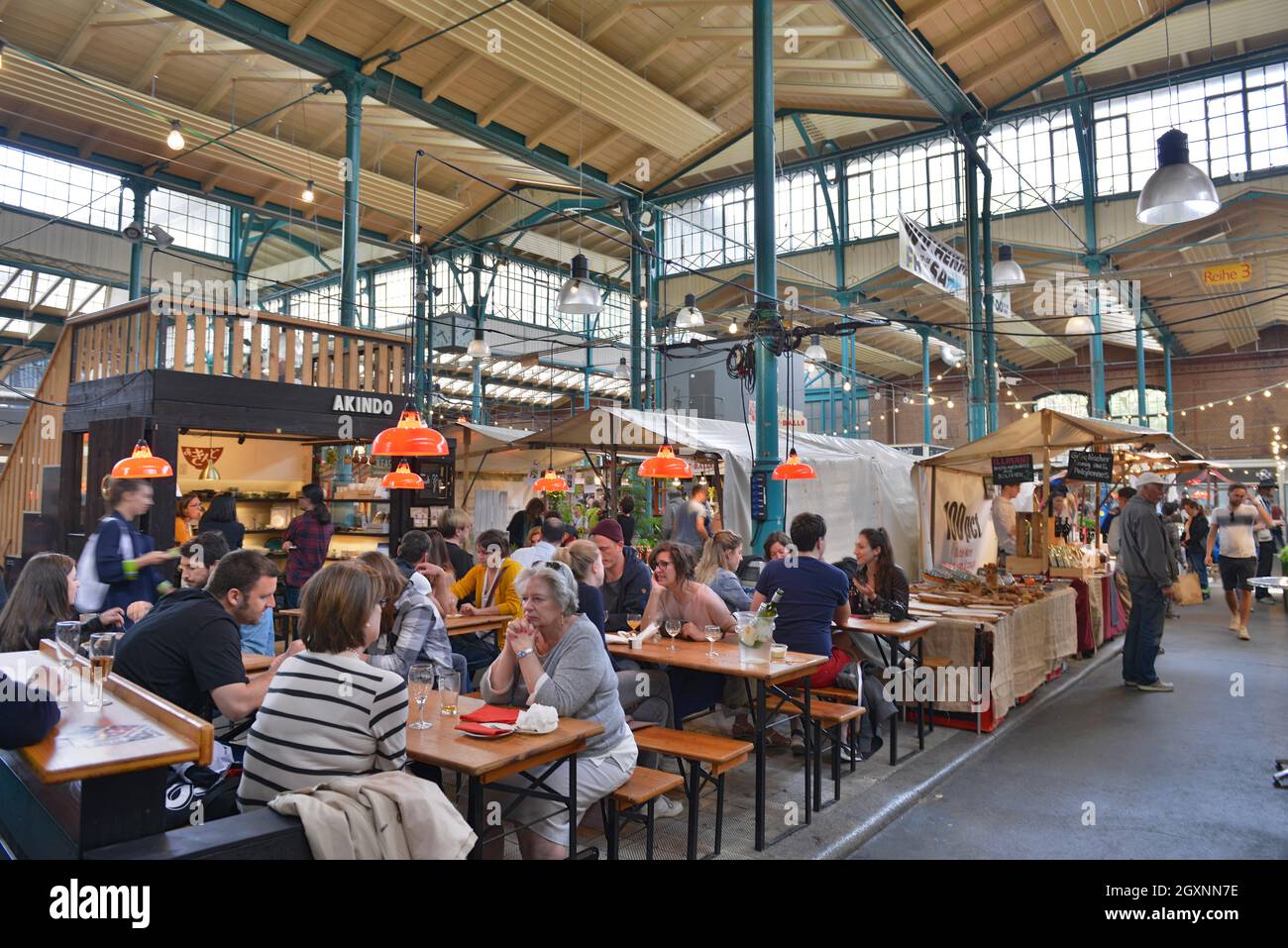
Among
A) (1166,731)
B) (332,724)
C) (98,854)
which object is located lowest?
(1166,731)

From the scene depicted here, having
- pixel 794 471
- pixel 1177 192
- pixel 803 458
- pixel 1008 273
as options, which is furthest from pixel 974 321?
pixel 1177 192

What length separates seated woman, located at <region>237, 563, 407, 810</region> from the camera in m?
2.42

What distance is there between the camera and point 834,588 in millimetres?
4934

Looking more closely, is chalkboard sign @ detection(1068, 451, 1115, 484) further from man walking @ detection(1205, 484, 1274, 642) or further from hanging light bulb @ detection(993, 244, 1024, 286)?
hanging light bulb @ detection(993, 244, 1024, 286)

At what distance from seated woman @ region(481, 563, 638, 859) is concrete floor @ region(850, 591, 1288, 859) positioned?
1.55 meters

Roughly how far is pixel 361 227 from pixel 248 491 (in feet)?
30.3

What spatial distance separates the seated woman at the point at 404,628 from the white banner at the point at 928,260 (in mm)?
7470

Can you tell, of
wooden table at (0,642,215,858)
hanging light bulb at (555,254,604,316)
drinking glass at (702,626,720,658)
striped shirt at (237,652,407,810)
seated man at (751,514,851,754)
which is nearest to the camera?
wooden table at (0,642,215,858)

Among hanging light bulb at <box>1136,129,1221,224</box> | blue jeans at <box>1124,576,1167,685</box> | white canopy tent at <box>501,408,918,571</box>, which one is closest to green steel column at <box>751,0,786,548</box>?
white canopy tent at <box>501,408,918,571</box>

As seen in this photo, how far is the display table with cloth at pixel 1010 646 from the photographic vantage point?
231 inches
